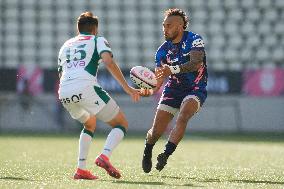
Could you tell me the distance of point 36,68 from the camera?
2297 cm

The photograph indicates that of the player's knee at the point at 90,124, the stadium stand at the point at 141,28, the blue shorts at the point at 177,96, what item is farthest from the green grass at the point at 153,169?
the stadium stand at the point at 141,28

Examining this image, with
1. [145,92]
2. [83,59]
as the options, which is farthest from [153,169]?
[83,59]

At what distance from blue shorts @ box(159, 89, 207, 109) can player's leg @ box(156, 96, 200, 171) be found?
0.32 ft

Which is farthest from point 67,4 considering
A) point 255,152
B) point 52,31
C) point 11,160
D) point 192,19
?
point 11,160

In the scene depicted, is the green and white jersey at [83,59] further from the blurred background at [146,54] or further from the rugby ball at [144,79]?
the blurred background at [146,54]

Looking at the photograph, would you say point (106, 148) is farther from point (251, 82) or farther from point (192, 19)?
point (192, 19)

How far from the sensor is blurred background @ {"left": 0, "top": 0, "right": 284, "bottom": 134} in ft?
75.2

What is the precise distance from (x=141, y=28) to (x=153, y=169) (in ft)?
59.2

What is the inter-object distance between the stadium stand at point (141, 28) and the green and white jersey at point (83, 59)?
18035 mm

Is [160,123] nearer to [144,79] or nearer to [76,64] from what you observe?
[144,79]

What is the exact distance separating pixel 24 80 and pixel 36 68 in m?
0.52

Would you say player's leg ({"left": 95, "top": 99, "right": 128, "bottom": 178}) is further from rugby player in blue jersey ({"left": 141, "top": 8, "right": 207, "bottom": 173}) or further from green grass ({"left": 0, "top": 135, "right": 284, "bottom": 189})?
rugby player in blue jersey ({"left": 141, "top": 8, "right": 207, "bottom": 173})

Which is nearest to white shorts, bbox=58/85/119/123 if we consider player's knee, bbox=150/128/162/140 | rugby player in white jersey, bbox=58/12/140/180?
rugby player in white jersey, bbox=58/12/140/180

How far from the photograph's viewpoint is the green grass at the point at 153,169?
7.03m
